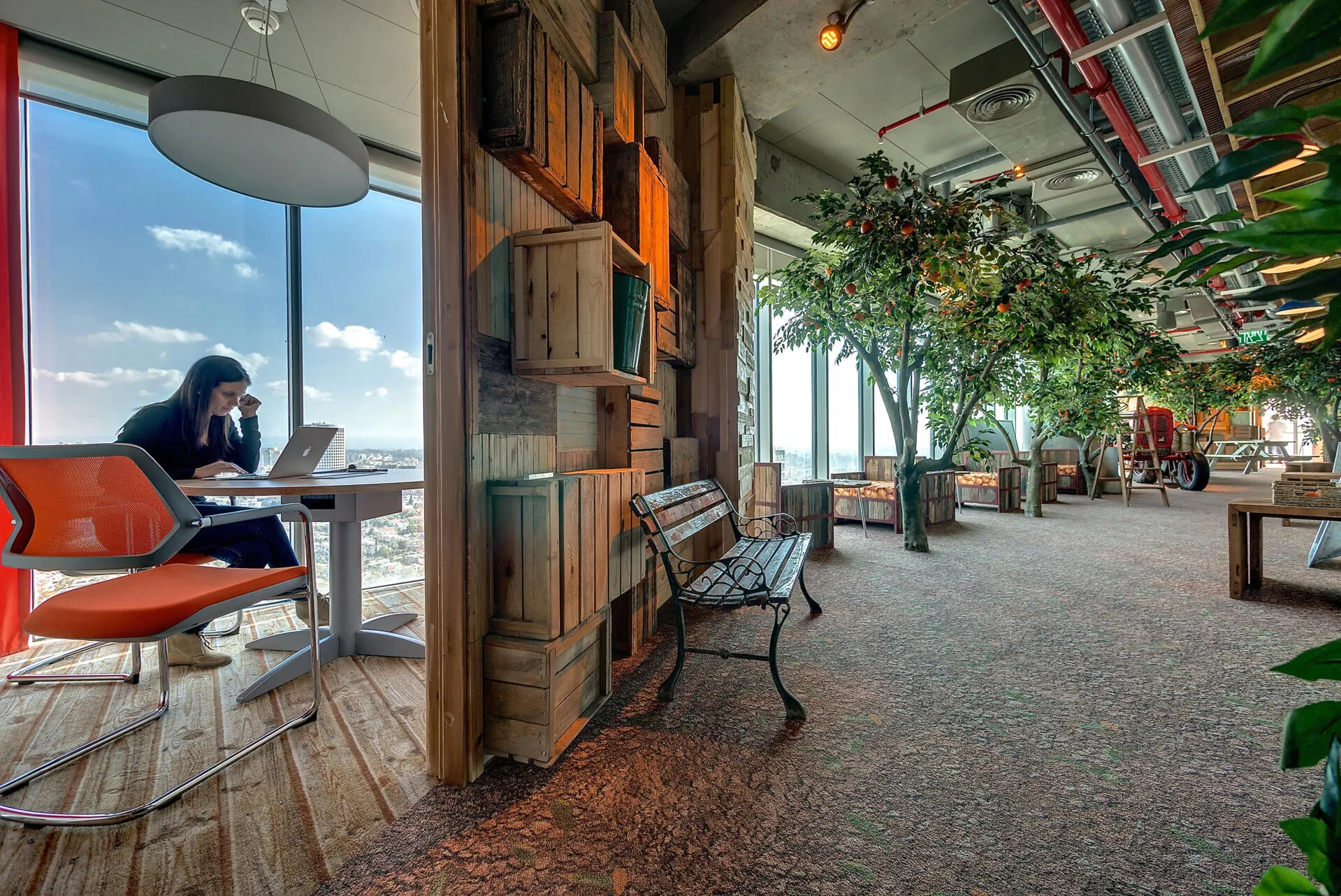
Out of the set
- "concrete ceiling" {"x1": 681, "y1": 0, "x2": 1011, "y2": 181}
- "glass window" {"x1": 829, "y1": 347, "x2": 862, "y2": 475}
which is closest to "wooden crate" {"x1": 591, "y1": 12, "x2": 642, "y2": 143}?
"concrete ceiling" {"x1": 681, "y1": 0, "x2": 1011, "y2": 181}

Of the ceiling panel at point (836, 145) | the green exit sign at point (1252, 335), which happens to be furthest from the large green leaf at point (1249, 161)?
the green exit sign at point (1252, 335)

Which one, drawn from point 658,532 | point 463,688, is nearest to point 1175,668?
point 658,532

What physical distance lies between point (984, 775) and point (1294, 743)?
1316mm

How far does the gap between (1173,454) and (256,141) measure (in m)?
13.8

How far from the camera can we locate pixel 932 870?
55.0 inches

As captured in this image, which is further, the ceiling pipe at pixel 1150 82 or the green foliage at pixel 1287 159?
the ceiling pipe at pixel 1150 82

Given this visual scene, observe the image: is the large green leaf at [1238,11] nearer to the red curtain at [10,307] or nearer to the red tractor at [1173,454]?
the red curtain at [10,307]

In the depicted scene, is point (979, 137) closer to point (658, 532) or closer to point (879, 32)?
point (879, 32)

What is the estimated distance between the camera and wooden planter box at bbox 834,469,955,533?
6.18 meters

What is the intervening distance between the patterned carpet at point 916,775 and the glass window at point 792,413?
13.4 feet

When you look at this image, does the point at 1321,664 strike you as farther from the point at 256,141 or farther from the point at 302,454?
the point at 256,141

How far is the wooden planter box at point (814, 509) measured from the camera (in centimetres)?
498

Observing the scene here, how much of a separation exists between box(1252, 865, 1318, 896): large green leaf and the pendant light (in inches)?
125

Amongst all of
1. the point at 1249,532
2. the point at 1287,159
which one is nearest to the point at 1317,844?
the point at 1287,159
